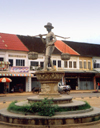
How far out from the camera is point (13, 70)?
109 feet

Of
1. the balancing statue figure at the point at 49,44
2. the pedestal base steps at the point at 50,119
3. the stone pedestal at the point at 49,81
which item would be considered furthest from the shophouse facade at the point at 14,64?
the pedestal base steps at the point at 50,119

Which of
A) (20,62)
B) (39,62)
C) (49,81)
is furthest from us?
(39,62)

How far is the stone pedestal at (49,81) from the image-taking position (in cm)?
1127

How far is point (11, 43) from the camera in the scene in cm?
3497

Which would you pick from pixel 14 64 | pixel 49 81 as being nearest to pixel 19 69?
pixel 14 64

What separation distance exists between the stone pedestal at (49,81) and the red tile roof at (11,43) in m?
22.5

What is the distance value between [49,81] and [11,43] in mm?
24779

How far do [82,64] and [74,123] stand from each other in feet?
108

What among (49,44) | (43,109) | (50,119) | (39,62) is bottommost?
(50,119)

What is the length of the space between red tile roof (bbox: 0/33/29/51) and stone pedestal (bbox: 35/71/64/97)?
22.5m

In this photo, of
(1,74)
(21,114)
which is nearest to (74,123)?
(21,114)

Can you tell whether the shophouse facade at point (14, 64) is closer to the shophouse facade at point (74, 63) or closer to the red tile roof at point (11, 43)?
the red tile roof at point (11, 43)

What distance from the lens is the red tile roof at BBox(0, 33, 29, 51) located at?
33.5 metres

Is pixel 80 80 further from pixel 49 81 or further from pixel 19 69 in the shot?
pixel 49 81
